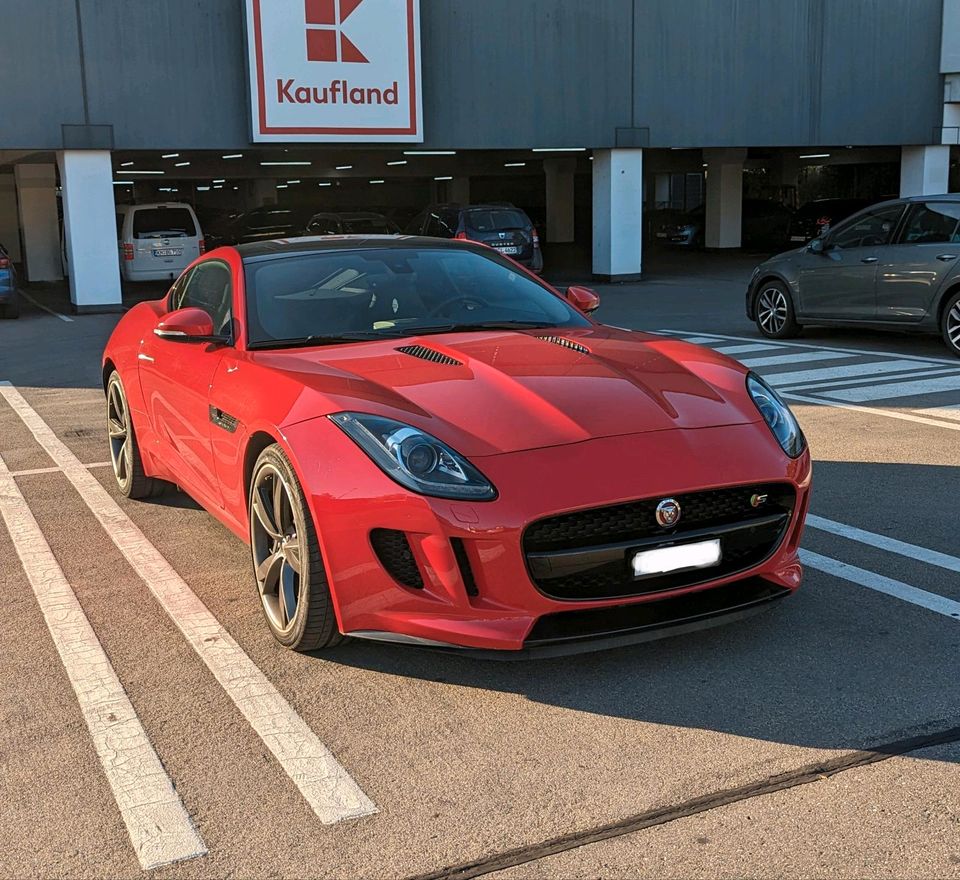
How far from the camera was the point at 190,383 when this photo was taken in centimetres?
532

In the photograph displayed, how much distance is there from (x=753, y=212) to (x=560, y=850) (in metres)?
34.1

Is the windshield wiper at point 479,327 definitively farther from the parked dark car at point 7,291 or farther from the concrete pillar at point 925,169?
the concrete pillar at point 925,169

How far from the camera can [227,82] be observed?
20.5 metres

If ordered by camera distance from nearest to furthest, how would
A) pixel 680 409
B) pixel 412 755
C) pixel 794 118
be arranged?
pixel 412 755
pixel 680 409
pixel 794 118

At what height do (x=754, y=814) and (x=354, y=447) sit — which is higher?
(x=354, y=447)

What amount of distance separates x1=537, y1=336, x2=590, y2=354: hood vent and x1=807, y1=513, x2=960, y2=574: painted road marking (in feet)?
5.78

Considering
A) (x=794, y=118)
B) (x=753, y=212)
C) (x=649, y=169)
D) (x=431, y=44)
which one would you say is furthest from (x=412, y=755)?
(x=649, y=169)

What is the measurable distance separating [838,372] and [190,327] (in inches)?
307

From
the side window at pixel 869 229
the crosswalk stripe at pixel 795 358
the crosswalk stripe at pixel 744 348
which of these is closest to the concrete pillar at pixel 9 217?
the crosswalk stripe at pixel 744 348

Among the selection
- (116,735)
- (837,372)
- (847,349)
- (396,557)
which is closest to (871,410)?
(837,372)

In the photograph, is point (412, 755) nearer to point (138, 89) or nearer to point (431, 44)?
point (138, 89)

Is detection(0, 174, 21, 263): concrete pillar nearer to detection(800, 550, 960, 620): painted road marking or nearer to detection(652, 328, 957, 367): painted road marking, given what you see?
detection(652, 328, 957, 367): painted road marking

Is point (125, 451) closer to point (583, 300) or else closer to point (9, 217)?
point (583, 300)

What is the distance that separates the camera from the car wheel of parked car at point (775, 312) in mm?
13852
